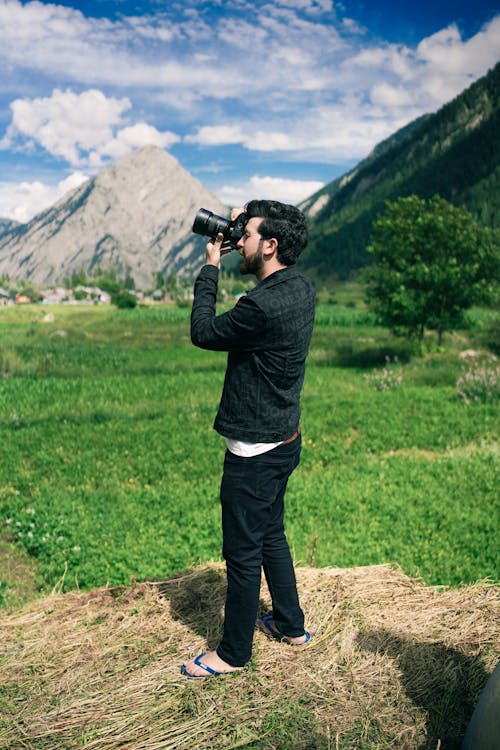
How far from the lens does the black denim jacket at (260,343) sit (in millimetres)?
3682

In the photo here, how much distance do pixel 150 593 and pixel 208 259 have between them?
10.1 ft

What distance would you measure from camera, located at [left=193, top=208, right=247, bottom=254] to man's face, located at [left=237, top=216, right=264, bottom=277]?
52 millimetres

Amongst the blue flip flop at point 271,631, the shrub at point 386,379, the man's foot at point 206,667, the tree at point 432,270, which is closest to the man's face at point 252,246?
the man's foot at point 206,667

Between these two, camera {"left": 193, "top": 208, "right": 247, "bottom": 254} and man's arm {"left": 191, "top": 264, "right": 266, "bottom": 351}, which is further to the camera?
camera {"left": 193, "top": 208, "right": 247, "bottom": 254}

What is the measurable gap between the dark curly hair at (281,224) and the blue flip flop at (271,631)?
2851mm

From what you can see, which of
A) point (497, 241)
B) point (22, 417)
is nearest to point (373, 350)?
point (497, 241)

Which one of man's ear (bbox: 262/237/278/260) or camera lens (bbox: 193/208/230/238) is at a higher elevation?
camera lens (bbox: 193/208/230/238)

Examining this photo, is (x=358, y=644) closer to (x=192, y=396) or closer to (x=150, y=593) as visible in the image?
(x=150, y=593)

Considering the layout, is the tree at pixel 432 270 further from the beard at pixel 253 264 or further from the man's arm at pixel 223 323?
the man's arm at pixel 223 323

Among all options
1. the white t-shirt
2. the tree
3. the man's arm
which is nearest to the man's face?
the man's arm

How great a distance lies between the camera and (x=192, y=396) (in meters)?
18.5

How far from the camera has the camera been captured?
12.7 feet

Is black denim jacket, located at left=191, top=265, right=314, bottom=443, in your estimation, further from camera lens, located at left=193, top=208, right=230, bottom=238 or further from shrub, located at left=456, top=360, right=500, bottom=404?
shrub, located at left=456, top=360, right=500, bottom=404

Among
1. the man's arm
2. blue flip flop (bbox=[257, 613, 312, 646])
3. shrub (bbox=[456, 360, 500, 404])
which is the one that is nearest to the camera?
the man's arm
